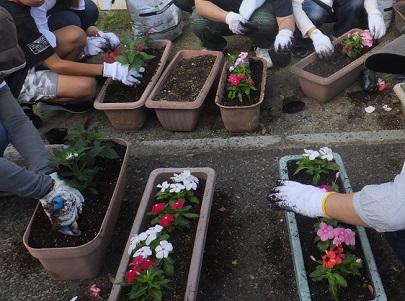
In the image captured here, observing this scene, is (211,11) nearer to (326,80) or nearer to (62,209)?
(326,80)

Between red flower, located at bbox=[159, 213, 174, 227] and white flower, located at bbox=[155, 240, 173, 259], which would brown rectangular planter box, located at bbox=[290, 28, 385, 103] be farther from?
white flower, located at bbox=[155, 240, 173, 259]

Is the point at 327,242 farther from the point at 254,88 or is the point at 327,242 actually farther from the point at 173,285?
the point at 254,88

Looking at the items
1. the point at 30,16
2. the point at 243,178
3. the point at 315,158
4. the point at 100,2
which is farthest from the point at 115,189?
the point at 100,2

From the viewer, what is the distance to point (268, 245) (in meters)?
2.11

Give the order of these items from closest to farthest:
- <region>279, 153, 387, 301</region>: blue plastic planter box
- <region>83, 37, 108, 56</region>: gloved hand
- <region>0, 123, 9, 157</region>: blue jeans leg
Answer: <region>279, 153, 387, 301</region>: blue plastic planter box < <region>0, 123, 9, 157</region>: blue jeans leg < <region>83, 37, 108, 56</region>: gloved hand

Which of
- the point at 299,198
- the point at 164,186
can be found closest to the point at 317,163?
the point at 299,198

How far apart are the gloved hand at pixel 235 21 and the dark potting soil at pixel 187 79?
0.26 meters

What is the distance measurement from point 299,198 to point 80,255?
1021 millimetres

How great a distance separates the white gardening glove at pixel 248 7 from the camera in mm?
3139

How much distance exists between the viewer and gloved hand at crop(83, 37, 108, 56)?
3248 mm

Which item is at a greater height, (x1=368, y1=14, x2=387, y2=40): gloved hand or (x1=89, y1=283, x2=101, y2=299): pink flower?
(x1=368, y1=14, x2=387, y2=40): gloved hand

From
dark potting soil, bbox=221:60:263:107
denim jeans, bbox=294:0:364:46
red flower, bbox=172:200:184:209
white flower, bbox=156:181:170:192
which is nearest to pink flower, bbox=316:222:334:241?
red flower, bbox=172:200:184:209

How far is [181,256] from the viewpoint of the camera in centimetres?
191

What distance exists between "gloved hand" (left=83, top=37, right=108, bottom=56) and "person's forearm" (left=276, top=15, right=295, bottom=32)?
1374mm
